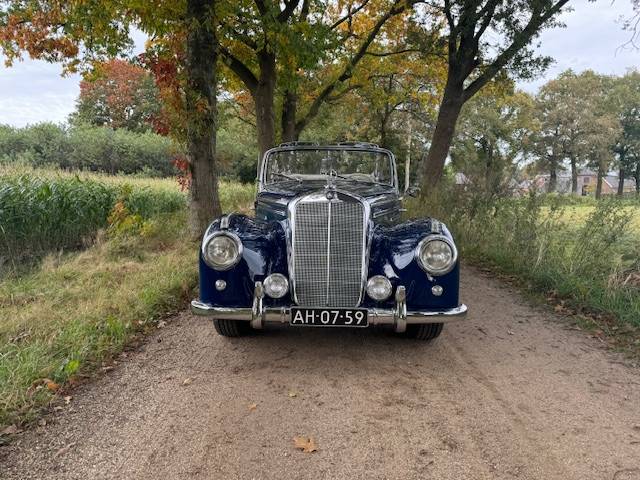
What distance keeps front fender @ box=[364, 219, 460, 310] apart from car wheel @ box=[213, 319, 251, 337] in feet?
4.03

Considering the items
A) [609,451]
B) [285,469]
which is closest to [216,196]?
[285,469]

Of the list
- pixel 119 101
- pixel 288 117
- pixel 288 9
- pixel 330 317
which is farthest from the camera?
pixel 119 101

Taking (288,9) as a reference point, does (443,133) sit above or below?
below

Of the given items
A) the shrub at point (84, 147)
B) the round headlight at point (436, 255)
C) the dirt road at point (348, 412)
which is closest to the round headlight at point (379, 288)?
the round headlight at point (436, 255)

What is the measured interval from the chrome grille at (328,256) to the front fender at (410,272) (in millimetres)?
149

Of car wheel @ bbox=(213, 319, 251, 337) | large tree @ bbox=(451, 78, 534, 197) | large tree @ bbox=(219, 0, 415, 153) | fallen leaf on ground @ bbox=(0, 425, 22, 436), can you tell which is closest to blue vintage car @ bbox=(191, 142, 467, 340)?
car wheel @ bbox=(213, 319, 251, 337)

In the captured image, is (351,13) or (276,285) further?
(351,13)

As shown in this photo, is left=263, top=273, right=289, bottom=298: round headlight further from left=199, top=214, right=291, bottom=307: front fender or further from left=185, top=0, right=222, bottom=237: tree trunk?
left=185, top=0, right=222, bottom=237: tree trunk

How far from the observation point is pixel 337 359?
391 centimetres

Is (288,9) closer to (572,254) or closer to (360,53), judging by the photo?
(360,53)

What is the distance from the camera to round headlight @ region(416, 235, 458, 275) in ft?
12.1

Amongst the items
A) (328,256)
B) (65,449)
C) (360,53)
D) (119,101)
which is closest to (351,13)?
(360,53)

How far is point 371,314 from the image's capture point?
3.58 m

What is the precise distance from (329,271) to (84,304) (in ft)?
9.61
